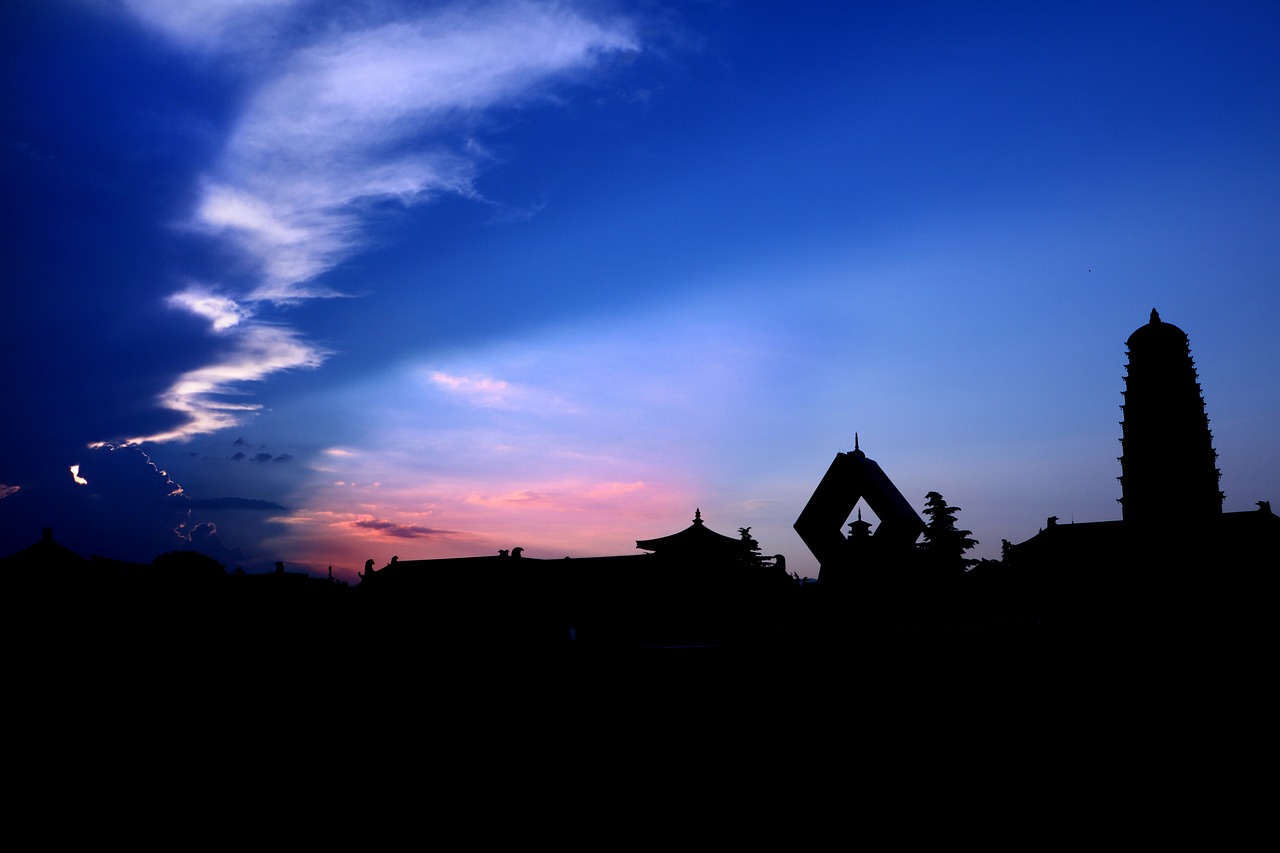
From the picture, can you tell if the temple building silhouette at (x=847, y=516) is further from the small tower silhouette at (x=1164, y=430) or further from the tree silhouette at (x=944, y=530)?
the tree silhouette at (x=944, y=530)

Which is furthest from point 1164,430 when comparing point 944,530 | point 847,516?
point 944,530

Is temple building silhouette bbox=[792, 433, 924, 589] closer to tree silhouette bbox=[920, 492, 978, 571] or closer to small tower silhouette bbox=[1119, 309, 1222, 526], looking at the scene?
small tower silhouette bbox=[1119, 309, 1222, 526]

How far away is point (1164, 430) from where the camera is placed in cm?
1778

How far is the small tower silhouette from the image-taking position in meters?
17.4

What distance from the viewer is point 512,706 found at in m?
8.16

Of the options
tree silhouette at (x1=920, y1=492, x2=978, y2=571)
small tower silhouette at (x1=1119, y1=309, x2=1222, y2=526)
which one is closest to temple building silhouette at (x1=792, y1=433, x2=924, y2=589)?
small tower silhouette at (x1=1119, y1=309, x2=1222, y2=526)

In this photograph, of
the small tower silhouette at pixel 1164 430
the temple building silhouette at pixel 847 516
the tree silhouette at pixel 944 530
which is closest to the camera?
the temple building silhouette at pixel 847 516

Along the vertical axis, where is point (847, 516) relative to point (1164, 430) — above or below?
below

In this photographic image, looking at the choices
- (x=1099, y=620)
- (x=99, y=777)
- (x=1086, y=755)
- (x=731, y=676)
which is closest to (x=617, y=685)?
(x=731, y=676)

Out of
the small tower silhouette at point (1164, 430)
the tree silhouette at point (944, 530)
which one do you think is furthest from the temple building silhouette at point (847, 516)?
the tree silhouette at point (944, 530)

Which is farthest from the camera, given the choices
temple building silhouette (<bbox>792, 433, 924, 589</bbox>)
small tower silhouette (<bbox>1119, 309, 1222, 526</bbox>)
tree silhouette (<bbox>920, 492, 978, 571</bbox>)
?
tree silhouette (<bbox>920, 492, 978, 571</bbox>)

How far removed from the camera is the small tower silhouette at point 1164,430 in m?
17.4

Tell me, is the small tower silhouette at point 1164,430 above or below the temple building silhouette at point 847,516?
above

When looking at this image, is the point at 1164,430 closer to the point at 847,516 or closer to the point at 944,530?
the point at 847,516
